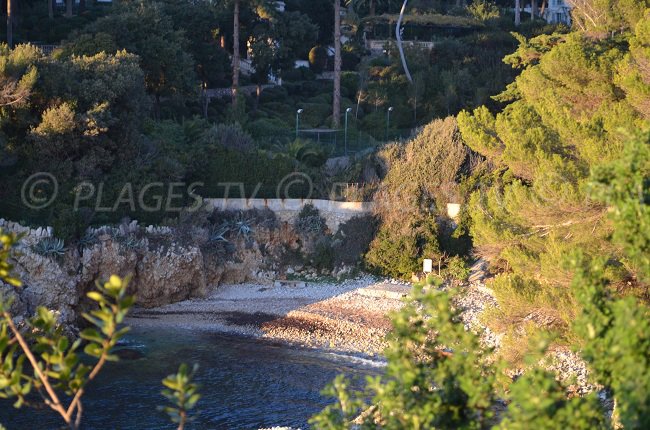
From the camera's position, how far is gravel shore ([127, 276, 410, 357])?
1063 inches

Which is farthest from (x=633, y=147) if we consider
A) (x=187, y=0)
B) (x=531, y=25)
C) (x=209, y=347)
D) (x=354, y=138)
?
(x=187, y=0)

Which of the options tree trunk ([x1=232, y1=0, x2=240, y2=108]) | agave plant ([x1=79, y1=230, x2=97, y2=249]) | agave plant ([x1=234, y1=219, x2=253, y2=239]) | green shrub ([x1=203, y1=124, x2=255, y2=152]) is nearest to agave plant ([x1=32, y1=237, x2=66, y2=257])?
agave plant ([x1=79, y1=230, x2=97, y2=249])

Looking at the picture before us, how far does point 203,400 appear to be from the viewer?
856 inches

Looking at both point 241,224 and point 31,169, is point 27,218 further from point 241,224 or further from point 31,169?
point 241,224

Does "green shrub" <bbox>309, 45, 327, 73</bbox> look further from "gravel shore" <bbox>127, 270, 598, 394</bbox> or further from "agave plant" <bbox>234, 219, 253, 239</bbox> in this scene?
"gravel shore" <bbox>127, 270, 598, 394</bbox>

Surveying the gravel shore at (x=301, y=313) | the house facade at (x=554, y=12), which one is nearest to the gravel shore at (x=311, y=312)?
the gravel shore at (x=301, y=313)

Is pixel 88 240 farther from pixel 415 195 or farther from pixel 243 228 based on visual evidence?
pixel 415 195

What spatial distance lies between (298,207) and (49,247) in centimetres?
1041

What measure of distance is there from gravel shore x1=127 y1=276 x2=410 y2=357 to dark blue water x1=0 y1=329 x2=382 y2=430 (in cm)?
89

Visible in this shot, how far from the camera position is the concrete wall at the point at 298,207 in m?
34.7

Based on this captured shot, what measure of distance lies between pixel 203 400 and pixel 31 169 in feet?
42.2

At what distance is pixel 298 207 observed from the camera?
115ft

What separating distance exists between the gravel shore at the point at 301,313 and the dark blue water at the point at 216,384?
2.91 ft

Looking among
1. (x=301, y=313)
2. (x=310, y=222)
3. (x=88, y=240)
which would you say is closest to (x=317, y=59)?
(x=310, y=222)
